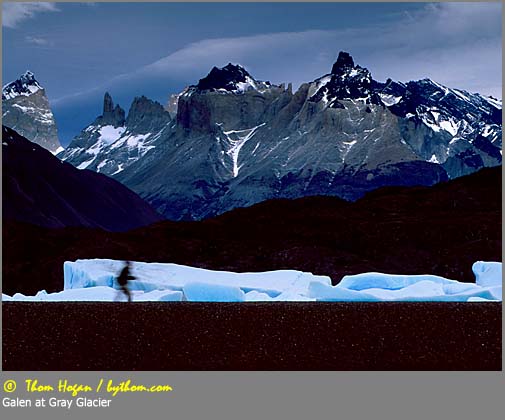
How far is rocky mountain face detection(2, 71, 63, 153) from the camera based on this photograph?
10008 mm

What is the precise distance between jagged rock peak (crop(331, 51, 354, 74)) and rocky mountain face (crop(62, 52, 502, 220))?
0.68 ft

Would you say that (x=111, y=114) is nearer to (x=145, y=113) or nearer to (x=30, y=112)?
(x=145, y=113)

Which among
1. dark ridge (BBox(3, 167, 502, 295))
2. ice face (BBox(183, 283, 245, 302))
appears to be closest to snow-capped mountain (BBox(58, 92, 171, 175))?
dark ridge (BBox(3, 167, 502, 295))

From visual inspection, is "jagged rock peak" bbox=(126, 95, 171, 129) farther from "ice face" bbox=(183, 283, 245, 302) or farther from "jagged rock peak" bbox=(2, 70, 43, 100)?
"ice face" bbox=(183, 283, 245, 302)

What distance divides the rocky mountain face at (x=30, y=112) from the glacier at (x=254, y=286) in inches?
84.9

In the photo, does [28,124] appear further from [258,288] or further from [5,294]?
[258,288]

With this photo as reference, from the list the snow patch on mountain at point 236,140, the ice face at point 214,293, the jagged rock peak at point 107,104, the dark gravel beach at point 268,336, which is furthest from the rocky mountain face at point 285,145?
the dark gravel beach at point 268,336

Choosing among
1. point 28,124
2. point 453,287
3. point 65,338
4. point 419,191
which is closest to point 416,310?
point 453,287

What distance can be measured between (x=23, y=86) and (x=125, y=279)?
3004 millimetres

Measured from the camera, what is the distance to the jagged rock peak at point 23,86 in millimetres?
10031

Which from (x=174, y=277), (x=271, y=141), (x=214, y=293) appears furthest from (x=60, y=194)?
(x=214, y=293)

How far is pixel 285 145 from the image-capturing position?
11.3 metres

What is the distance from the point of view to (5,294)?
360 inches

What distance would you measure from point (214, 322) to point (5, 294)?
251 cm
